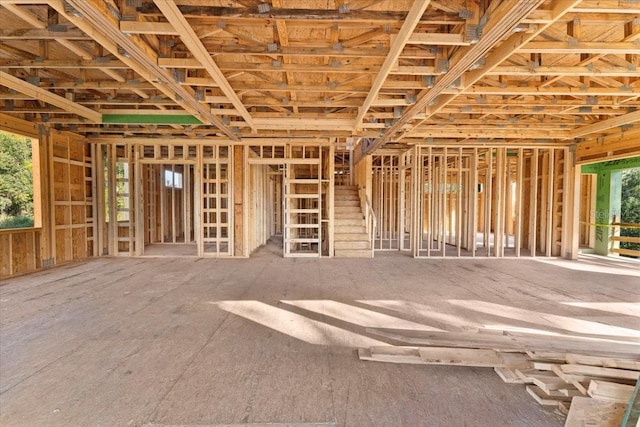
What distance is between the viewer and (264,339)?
2.96 metres

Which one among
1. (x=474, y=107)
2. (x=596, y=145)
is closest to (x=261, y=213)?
(x=474, y=107)

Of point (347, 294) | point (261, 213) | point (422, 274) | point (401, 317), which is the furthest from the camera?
point (261, 213)

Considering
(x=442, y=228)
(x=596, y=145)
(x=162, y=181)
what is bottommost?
(x=442, y=228)

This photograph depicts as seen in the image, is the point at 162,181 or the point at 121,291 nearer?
the point at 121,291

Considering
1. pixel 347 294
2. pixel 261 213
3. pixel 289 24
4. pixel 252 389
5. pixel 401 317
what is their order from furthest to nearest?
pixel 261 213 < pixel 347 294 < pixel 401 317 < pixel 289 24 < pixel 252 389

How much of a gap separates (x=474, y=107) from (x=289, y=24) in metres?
3.78

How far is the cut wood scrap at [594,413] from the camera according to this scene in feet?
5.88

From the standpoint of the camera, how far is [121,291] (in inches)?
179

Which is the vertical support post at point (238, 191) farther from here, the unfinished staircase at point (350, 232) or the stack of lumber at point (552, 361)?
the stack of lumber at point (552, 361)

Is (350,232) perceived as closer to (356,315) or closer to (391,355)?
(356,315)

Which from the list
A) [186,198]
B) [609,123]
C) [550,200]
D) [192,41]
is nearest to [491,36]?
[192,41]

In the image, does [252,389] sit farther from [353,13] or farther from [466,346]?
[353,13]

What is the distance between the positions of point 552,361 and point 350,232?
5855 mm

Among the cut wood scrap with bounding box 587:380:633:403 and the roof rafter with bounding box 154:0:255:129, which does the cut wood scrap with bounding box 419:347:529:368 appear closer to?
the cut wood scrap with bounding box 587:380:633:403
